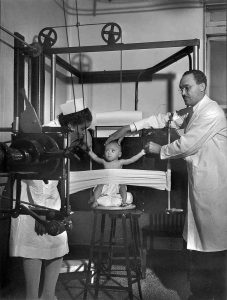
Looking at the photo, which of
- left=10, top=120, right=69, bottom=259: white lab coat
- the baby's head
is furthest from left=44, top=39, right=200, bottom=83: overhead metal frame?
left=10, top=120, right=69, bottom=259: white lab coat

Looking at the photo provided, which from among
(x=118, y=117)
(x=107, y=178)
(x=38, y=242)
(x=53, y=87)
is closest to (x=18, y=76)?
(x=53, y=87)

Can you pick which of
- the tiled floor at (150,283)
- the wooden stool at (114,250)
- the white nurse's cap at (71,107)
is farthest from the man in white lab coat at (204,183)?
the white nurse's cap at (71,107)

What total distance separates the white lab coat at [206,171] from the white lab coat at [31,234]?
1.93ft

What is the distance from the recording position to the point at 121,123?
1592 mm

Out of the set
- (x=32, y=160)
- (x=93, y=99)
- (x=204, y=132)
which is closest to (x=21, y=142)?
(x=32, y=160)

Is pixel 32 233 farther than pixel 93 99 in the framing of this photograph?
No

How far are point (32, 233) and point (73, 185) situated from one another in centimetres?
26

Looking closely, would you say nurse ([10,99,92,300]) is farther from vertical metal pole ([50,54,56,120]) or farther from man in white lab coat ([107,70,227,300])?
man in white lab coat ([107,70,227,300])

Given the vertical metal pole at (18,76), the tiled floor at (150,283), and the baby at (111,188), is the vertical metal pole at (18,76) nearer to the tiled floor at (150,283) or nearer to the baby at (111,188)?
the baby at (111,188)

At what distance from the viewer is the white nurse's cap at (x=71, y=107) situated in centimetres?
147

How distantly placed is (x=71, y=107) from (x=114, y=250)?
0.82 m

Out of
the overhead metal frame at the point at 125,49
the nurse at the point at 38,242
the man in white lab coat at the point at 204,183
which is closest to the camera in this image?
the nurse at the point at 38,242

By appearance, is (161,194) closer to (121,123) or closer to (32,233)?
(121,123)

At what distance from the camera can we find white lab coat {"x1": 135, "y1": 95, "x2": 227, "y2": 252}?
4.65 feet
